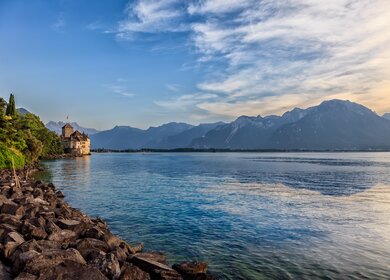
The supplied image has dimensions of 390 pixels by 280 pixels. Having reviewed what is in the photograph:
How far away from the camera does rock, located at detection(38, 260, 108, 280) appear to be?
12.0m

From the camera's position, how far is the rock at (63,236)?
1760 cm

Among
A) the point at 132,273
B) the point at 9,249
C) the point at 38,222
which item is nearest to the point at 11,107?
the point at 38,222

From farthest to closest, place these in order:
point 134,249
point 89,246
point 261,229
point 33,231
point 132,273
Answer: point 261,229
point 134,249
point 33,231
point 89,246
point 132,273

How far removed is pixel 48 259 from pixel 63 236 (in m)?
5.19

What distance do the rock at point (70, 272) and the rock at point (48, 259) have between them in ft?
1.61

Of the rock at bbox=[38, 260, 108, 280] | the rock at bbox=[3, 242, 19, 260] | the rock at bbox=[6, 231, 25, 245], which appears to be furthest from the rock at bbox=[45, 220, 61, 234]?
the rock at bbox=[38, 260, 108, 280]

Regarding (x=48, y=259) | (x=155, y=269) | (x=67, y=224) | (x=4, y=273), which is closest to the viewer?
(x=4, y=273)

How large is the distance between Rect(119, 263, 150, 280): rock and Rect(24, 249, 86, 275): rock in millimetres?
1854

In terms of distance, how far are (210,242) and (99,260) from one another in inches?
438

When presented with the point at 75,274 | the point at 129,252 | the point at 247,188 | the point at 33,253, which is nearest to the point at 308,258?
the point at 129,252

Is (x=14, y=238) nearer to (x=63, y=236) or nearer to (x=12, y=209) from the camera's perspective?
(x=63, y=236)

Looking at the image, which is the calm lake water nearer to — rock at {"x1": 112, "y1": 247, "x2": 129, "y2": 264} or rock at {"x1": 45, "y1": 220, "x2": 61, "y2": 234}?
rock at {"x1": 112, "y1": 247, "x2": 129, "y2": 264}

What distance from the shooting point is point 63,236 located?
712 inches

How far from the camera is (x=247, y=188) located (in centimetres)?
5534
